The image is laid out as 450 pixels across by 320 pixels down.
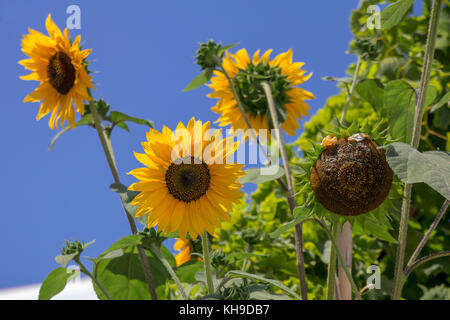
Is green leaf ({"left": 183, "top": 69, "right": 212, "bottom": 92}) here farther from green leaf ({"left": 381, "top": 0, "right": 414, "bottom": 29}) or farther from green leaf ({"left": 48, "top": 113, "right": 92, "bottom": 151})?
green leaf ({"left": 381, "top": 0, "right": 414, "bottom": 29})

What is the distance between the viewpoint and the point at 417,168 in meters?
0.55

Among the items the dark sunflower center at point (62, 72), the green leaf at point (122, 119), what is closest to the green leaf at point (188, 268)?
the green leaf at point (122, 119)

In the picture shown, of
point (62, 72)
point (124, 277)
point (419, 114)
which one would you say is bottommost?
point (124, 277)

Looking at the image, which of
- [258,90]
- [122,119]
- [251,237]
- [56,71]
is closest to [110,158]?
[122,119]

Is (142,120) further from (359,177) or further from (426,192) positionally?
(426,192)

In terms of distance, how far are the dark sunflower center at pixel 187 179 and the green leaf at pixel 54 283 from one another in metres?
0.23

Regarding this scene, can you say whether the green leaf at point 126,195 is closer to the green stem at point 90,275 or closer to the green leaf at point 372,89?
the green stem at point 90,275

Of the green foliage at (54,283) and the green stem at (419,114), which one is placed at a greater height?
the green stem at (419,114)

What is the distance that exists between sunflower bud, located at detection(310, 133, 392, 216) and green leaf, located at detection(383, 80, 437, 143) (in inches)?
8.4

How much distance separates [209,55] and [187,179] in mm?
299

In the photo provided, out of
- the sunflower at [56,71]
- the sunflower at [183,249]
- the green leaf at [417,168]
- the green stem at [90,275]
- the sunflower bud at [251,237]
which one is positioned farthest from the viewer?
the sunflower bud at [251,237]

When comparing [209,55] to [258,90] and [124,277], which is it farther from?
[124,277]

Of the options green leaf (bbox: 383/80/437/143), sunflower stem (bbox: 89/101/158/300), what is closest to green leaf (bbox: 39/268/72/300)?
sunflower stem (bbox: 89/101/158/300)

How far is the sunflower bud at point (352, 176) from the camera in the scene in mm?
603
